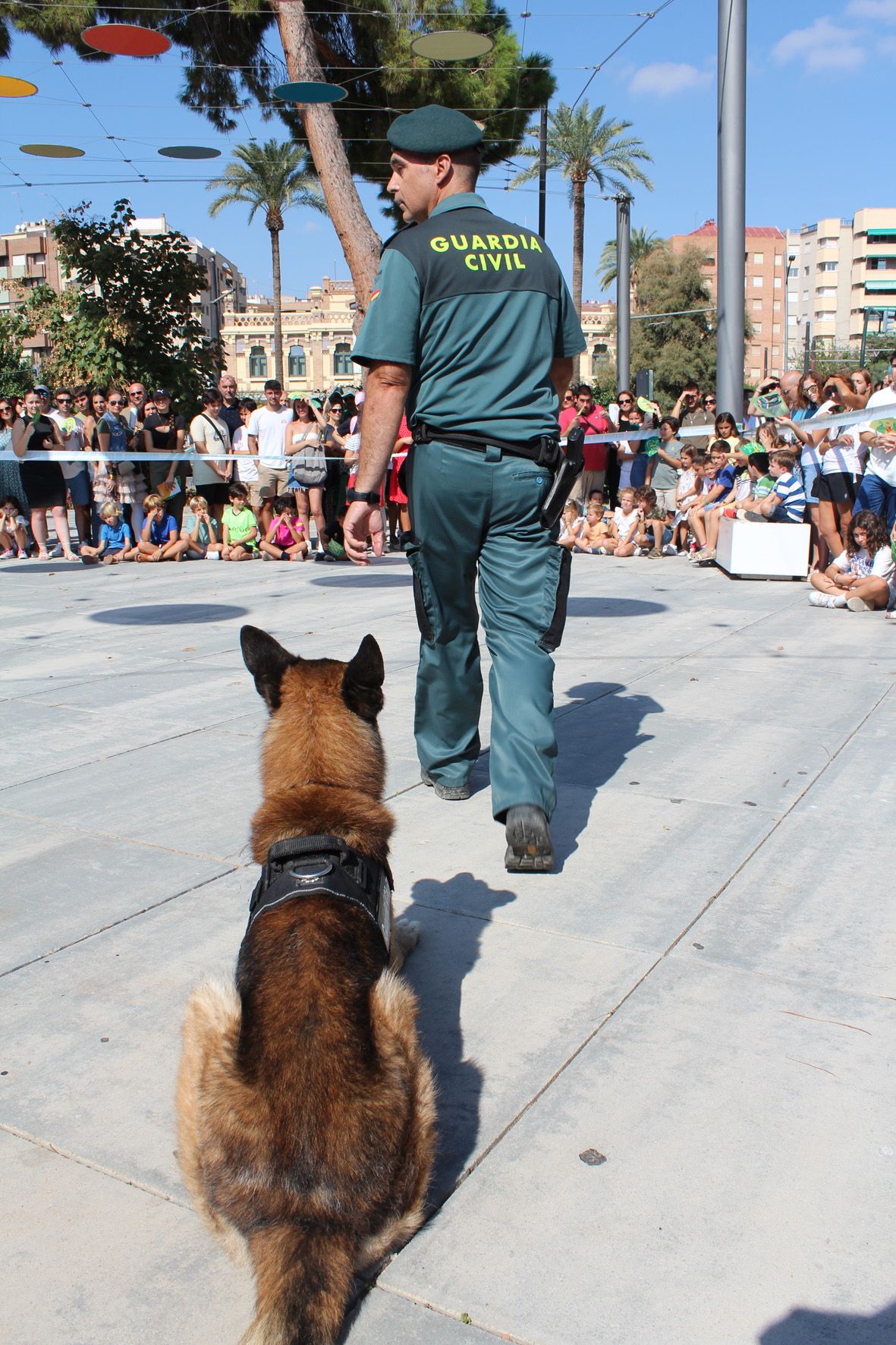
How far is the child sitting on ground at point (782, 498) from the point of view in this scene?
10852 mm

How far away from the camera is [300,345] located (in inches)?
4203

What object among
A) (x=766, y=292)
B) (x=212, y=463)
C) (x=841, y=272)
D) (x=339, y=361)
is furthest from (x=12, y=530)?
(x=841, y=272)

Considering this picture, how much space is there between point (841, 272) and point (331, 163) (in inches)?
4940

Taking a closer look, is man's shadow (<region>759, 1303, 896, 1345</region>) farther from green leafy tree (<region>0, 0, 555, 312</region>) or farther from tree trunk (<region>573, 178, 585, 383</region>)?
tree trunk (<region>573, 178, 585, 383</region>)

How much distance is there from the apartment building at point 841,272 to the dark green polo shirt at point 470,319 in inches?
4805

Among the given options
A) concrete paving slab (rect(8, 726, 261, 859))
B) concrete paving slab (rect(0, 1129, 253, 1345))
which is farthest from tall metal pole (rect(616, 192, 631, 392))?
concrete paving slab (rect(0, 1129, 253, 1345))

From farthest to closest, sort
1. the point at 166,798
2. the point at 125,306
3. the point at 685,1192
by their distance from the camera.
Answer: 1. the point at 125,306
2. the point at 166,798
3. the point at 685,1192

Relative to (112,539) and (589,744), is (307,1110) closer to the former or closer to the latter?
(589,744)

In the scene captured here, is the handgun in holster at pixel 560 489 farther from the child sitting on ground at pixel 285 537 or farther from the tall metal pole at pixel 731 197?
the child sitting on ground at pixel 285 537

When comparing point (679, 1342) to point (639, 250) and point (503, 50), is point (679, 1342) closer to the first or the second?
point (503, 50)

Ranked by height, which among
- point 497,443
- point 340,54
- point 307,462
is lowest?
point 497,443

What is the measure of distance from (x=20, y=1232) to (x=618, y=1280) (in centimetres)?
106

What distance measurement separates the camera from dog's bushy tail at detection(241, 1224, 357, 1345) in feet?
5.08

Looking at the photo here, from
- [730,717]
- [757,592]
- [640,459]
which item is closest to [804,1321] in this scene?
[730,717]
